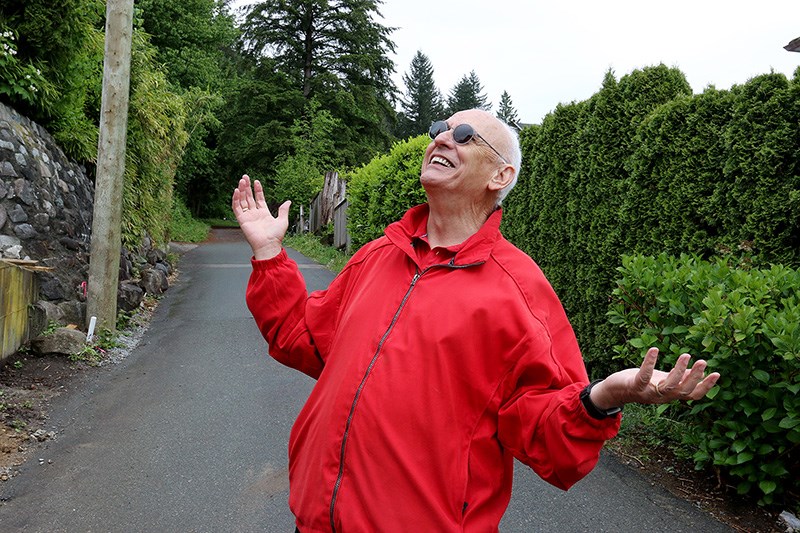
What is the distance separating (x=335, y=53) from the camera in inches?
A: 1435

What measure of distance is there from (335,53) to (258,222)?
118ft

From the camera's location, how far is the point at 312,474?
185 centimetres

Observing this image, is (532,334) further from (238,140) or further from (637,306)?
(238,140)

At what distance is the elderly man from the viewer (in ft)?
5.65

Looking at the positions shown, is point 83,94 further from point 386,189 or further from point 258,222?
point 258,222

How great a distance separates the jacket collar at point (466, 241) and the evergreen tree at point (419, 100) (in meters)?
57.9

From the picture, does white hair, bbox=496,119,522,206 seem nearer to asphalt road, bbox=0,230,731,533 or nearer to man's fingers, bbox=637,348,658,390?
man's fingers, bbox=637,348,658,390

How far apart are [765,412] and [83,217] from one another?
879cm

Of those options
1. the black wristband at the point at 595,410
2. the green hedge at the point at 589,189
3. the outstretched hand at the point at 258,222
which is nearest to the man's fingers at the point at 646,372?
the black wristband at the point at 595,410

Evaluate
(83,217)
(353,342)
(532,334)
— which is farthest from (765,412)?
(83,217)

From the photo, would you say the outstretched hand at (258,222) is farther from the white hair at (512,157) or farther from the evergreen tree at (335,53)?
the evergreen tree at (335,53)

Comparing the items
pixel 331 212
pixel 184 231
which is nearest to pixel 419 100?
pixel 184 231

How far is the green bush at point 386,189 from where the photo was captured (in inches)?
475

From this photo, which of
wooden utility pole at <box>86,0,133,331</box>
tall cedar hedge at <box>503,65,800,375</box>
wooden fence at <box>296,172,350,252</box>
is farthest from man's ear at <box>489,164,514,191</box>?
wooden fence at <box>296,172,350,252</box>
